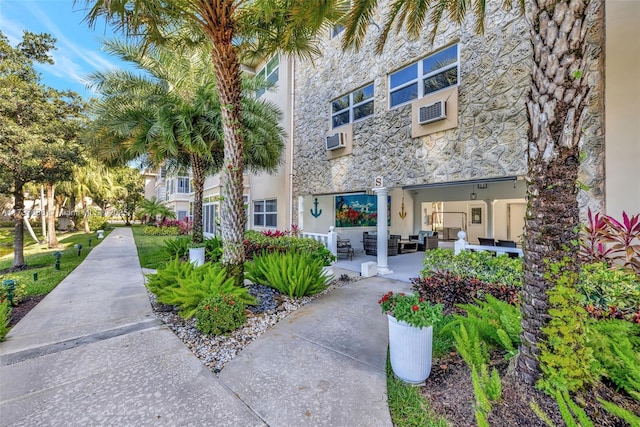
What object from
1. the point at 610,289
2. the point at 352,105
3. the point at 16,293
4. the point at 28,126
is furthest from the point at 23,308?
the point at 610,289

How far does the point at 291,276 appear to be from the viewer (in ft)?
20.8

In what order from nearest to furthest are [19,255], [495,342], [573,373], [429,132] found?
[573,373]
[495,342]
[429,132]
[19,255]

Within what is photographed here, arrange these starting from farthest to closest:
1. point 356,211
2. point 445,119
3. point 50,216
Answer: point 50,216
point 356,211
point 445,119

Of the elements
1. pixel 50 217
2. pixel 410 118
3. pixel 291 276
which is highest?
pixel 410 118

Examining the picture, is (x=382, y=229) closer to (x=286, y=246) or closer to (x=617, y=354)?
(x=286, y=246)

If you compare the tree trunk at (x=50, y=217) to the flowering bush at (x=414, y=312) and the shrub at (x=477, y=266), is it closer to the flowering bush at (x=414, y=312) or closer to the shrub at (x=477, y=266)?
the shrub at (x=477, y=266)

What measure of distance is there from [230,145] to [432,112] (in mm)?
5079

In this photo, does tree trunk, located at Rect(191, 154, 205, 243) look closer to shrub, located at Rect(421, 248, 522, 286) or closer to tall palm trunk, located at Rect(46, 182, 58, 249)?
shrub, located at Rect(421, 248, 522, 286)

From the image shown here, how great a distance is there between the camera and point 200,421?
2705 mm

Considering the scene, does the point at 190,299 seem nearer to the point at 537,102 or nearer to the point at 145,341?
the point at 145,341

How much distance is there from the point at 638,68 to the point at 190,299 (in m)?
8.57

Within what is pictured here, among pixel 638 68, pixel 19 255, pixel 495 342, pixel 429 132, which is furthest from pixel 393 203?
pixel 19 255

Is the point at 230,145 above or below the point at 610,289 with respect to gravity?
above

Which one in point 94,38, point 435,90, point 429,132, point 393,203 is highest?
point 94,38
